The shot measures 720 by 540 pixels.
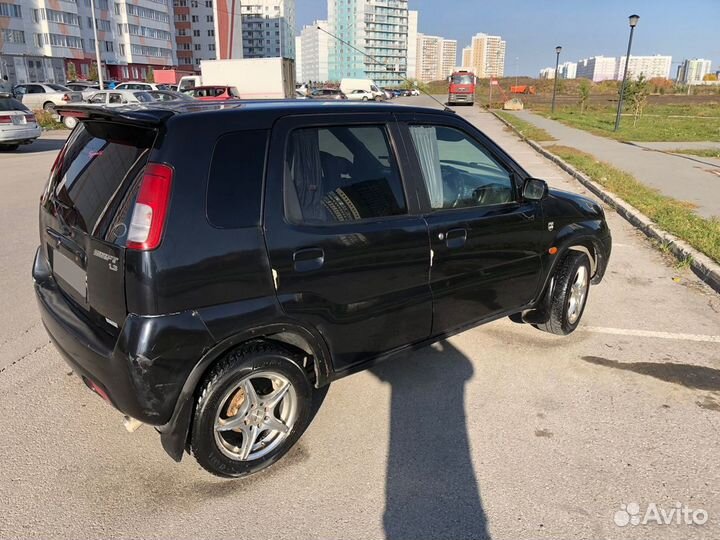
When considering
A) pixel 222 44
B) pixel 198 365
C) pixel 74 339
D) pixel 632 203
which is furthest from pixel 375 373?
pixel 222 44

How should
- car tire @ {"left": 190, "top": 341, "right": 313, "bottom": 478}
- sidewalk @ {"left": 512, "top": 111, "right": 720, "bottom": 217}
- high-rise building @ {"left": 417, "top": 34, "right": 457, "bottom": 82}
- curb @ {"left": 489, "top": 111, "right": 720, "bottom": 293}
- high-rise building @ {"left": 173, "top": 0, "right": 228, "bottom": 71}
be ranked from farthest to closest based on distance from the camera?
high-rise building @ {"left": 417, "top": 34, "right": 457, "bottom": 82} < high-rise building @ {"left": 173, "top": 0, "right": 228, "bottom": 71} < sidewalk @ {"left": 512, "top": 111, "right": 720, "bottom": 217} < curb @ {"left": 489, "top": 111, "right": 720, "bottom": 293} < car tire @ {"left": 190, "top": 341, "right": 313, "bottom": 478}

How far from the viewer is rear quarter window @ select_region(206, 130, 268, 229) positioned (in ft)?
8.09

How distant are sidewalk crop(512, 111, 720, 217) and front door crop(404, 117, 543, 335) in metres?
6.20

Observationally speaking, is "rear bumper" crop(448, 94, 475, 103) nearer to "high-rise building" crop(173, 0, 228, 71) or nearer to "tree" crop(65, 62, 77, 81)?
"tree" crop(65, 62, 77, 81)

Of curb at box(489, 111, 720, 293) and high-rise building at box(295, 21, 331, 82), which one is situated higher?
high-rise building at box(295, 21, 331, 82)

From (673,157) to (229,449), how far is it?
652 inches

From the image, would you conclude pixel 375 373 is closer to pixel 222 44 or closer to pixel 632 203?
pixel 632 203

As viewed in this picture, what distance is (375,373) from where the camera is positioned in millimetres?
3793

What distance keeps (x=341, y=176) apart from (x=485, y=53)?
176m

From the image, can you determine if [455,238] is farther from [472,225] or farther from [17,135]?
[17,135]

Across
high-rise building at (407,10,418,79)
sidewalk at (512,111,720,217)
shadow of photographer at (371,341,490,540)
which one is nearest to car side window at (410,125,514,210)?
shadow of photographer at (371,341,490,540)

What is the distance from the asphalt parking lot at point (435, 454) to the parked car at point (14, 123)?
13881 millimetres

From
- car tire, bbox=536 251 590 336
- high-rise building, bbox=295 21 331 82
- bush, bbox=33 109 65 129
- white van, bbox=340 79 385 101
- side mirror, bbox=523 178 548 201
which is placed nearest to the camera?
side mirror, bbox=523 178 548 201

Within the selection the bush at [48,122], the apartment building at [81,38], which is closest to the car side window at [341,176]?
the bush at [48,122]
